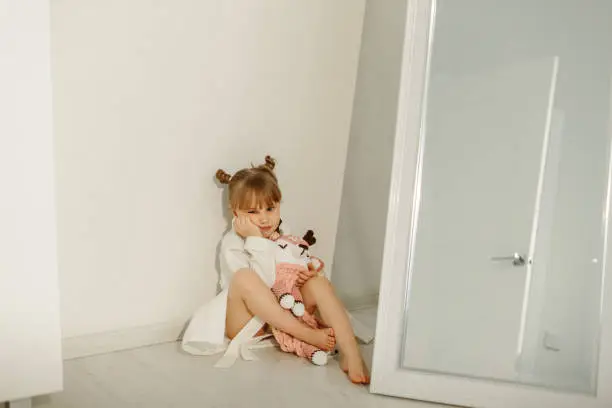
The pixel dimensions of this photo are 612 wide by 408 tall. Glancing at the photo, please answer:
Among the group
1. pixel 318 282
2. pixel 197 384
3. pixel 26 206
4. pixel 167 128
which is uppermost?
pixel 167 128

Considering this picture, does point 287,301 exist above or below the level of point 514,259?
below

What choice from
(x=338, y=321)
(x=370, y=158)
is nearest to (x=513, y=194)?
(x=338, y=321)

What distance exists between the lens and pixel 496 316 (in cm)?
212

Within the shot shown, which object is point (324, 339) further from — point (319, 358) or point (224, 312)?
point (224, 312)

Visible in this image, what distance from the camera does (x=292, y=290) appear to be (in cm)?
245

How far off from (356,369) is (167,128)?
3.00 feet

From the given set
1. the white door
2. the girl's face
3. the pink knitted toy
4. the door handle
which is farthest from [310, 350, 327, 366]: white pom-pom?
the door handle

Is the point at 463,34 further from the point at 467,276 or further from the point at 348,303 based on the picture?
the point at 348,303

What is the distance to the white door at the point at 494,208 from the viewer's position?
206 centimetres

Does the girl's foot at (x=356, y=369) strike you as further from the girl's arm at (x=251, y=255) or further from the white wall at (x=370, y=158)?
the white wall at (x=370, y=158)

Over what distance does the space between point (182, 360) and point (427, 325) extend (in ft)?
2.39

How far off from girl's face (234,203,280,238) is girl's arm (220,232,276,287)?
0.04 m

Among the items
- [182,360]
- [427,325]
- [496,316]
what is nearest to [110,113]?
[182,360]

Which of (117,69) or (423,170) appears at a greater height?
(117,69)
